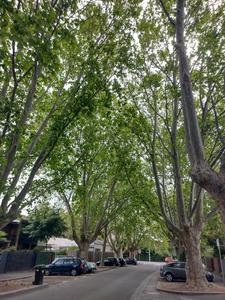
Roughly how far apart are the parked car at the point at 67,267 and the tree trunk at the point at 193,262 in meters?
9.78

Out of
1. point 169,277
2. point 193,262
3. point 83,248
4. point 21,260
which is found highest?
point 83,248

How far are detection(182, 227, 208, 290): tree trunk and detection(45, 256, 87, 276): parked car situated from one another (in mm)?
9783

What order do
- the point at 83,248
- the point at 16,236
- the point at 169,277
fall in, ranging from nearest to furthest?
the point at 169,277, the point at 83,248, the point at 16,236

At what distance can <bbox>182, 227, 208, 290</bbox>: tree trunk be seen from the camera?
13242 millimetres

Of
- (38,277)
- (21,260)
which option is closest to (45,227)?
(21,260)

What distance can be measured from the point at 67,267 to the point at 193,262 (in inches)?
433

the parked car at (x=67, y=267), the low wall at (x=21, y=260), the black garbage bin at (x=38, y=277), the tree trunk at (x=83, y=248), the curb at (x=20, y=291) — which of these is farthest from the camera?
the tree trunk at (x=83, y=248)

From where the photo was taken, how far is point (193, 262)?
44.7 feet

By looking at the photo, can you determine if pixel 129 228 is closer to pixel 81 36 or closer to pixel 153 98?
pixel 153 98

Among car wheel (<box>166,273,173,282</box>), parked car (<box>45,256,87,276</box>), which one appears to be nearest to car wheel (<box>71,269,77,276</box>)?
parked car (<box>45,256,87,276</box>)

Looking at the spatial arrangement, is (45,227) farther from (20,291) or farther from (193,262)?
(193,262)

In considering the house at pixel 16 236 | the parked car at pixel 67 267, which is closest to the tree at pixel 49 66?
Answer: the parked car at pixel 67 267

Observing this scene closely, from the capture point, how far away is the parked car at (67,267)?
2019cm

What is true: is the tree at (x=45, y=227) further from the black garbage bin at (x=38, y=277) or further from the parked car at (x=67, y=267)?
the black garbage bin at (x=38, y=277)
